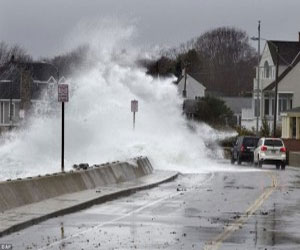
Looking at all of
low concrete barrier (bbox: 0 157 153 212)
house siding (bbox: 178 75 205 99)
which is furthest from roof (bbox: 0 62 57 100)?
low concrete barrier (bbox: 0 157 153 212)

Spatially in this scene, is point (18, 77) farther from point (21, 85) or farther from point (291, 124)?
point (291, 124)

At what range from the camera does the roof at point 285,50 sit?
287ft

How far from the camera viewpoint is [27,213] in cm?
1811

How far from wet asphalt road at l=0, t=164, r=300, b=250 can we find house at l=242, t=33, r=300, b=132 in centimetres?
5845

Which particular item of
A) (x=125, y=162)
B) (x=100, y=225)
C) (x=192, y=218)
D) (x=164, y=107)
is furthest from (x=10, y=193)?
(x=164, y=107)

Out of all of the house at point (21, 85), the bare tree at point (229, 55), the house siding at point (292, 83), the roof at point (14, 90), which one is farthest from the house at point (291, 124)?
the bare tree at point (229, 55)

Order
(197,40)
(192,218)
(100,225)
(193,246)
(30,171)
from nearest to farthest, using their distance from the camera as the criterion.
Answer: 1. (193,246)
2. (100,225)
3. (192,218)
4. (30,171)
5. (197,40)

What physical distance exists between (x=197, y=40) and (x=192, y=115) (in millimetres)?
48084

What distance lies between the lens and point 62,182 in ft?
76.1

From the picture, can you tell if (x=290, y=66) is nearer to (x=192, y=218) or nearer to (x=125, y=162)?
(x=125, y=162)

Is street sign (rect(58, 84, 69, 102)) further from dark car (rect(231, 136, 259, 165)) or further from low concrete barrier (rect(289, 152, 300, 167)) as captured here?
low concrete barrier (rect(289, 152, 300, 167))

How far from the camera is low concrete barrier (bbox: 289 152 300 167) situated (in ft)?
184

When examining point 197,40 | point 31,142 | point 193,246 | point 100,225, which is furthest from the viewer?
point 197,40

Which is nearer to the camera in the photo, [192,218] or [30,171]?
[192,218]
